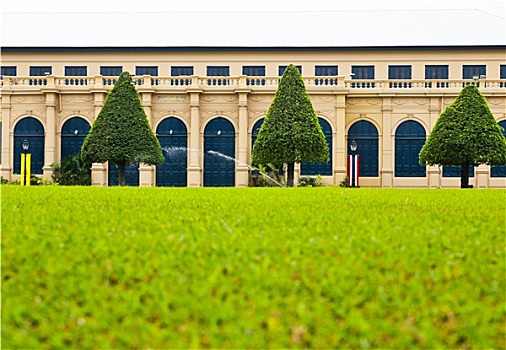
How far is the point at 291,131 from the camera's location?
29.0 m

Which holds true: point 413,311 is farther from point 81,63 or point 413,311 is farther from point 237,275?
point 81,63

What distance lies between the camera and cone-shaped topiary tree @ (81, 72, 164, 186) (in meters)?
29.5

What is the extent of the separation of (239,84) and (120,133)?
39.8ft

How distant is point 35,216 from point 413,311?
5.84 meters

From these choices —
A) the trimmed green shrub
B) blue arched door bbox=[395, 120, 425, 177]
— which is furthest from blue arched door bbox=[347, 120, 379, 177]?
the trimmed green shrub

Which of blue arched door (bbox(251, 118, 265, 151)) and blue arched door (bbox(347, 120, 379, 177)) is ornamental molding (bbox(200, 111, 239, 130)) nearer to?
blue arched door (bbox(251, 118, 265, 151))

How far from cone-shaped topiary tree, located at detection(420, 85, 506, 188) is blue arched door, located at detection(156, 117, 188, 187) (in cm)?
1663

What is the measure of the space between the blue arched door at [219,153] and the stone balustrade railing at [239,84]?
259 cm

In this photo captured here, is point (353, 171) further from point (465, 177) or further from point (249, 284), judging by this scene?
point (249, 284)

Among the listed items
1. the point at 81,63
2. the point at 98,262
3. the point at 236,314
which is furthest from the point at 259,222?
the point at 81,63

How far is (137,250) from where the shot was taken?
6.66 meters

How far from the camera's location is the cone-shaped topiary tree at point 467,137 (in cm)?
2886

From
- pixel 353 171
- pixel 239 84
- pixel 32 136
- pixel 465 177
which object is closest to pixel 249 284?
pixel 465 177
